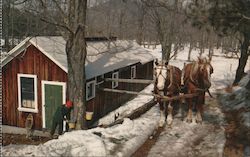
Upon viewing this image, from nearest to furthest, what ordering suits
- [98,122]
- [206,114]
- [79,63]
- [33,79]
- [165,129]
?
[79,63] → [165,129] → [206,114] → [33,79] → [98,122]

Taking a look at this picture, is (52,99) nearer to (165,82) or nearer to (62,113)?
(62,113)

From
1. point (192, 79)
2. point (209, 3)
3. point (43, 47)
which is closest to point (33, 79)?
point (43, 47)

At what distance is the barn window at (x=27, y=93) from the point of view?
15.5m

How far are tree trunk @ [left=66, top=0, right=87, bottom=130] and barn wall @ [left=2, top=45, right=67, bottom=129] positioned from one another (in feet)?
11.9

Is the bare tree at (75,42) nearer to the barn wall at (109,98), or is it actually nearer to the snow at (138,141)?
the snow at (138,141)

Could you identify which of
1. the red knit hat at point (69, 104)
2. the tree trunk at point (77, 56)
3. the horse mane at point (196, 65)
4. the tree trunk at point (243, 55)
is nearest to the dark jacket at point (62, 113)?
the red knit hat at point (69, 104)

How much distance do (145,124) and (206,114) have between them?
13.9 feet

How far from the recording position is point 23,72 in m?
15.7

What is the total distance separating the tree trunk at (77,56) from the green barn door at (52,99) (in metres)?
3.66

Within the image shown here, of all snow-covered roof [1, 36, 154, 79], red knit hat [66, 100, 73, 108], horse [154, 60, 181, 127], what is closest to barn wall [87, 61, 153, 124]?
snow-covered roof [1, 36, 154, 79]

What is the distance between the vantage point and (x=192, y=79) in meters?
12.3

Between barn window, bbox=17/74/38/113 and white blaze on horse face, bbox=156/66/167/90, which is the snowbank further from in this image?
barn window, bbox=17/74/38/113

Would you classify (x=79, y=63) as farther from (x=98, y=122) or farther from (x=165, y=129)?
(x=98, y=122)

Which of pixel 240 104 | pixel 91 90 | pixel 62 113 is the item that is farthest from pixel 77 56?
pixel 240 104
